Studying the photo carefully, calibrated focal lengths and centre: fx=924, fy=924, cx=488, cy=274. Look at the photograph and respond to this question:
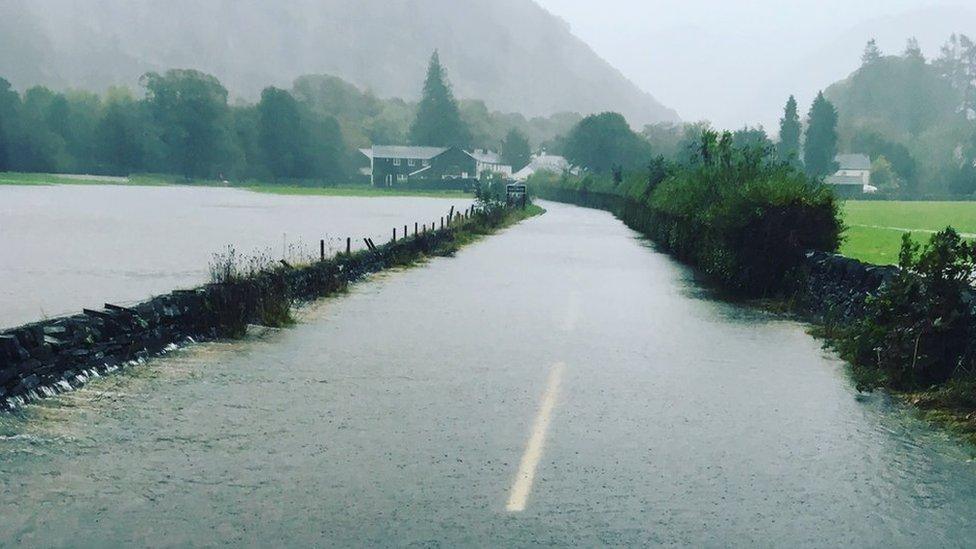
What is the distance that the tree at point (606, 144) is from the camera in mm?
155000

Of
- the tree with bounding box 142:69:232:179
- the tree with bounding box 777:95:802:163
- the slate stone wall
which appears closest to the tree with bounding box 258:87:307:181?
the tree with bounding box 142:69:232:179

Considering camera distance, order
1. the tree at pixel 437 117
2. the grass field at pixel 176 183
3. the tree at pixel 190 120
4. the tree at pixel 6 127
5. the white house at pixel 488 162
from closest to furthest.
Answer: the grass field at pixel 176 183 < the tree at pixel 6 127 < the tree at pixel 190 120 < the white house at pixel 488 162 < the tree at pixel 437 117

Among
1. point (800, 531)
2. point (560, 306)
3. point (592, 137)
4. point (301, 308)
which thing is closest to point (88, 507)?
point (800, 531)

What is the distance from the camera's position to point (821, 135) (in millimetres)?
141000

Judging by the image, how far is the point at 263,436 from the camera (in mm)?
8297

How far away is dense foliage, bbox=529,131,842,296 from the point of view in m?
19.6

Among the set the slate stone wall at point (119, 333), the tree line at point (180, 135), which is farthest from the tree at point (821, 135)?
the slate stone wall at point (119, 333)

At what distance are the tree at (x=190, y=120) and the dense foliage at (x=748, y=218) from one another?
119 meters

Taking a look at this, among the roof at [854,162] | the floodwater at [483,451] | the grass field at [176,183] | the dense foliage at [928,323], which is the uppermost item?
the roof at [854,162]

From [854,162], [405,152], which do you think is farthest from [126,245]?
[854,162]

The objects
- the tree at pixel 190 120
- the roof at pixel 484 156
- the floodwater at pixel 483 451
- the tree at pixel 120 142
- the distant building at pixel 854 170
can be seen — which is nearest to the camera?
the floodwater at pixel 483 451

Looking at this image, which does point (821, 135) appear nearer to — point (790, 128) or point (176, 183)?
point (790, 128)

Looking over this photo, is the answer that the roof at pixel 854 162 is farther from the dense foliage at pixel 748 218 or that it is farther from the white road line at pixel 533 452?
the white road line at pixel 533 452

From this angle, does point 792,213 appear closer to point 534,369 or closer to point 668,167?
point 534,369
